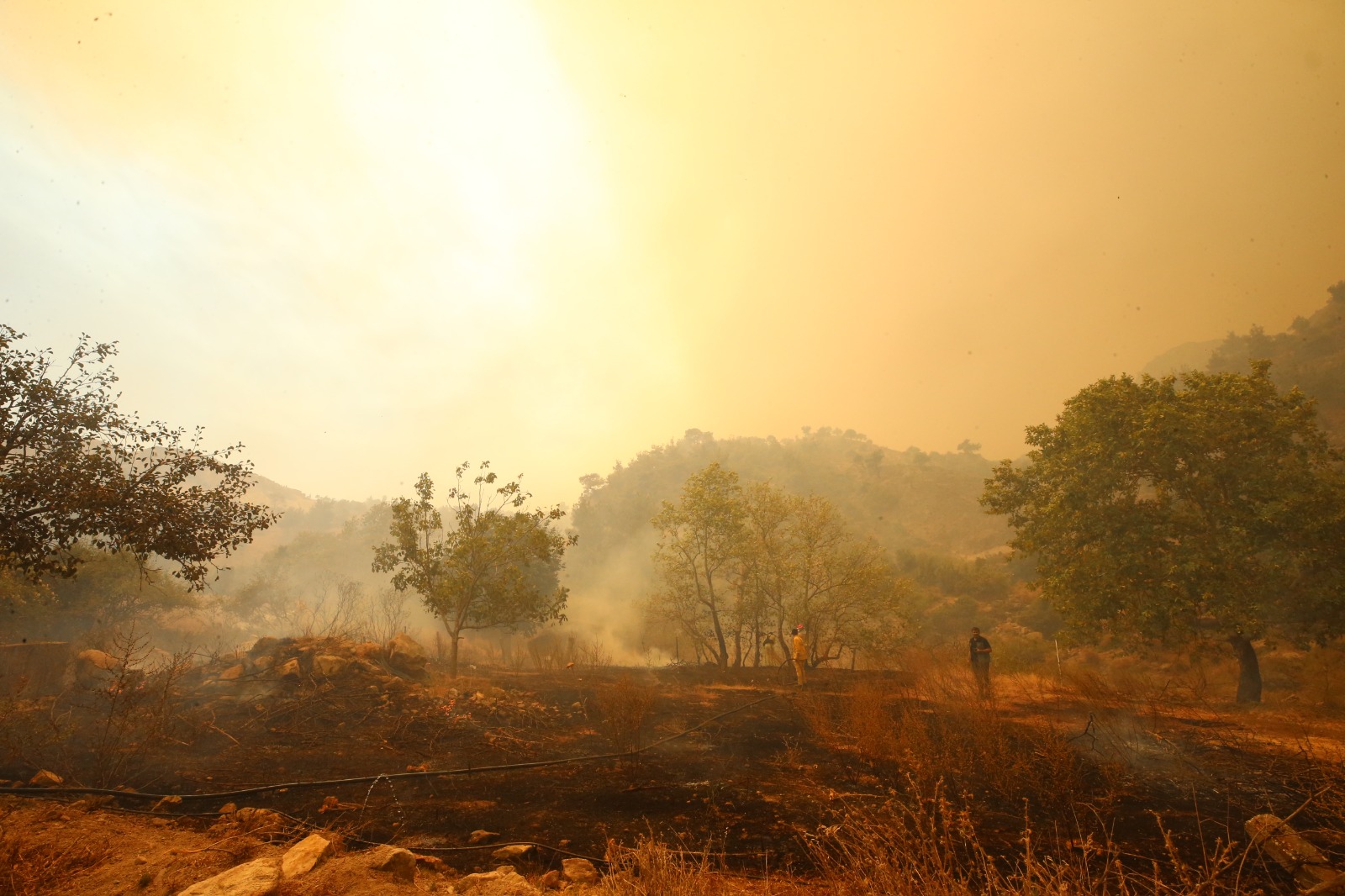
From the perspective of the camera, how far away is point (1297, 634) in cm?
1256

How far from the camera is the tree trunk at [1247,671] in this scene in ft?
A: 43.5

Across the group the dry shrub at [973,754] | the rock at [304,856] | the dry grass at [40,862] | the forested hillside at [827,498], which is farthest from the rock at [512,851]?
the forested hillside at [827,498]

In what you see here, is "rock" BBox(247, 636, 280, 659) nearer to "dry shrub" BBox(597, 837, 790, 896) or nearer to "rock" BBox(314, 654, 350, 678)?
"rock" BBox(314, 654, 350, 678)

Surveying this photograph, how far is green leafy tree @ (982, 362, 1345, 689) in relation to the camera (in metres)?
12.2

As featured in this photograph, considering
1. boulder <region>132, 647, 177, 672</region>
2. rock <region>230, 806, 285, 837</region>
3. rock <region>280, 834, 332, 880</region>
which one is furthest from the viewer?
boulder <region>132, 647, 177, 672</region>

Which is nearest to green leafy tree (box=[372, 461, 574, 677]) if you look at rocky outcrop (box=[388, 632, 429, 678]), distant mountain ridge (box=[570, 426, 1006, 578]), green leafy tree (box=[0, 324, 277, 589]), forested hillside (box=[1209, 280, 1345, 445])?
rocky outcrop (box=[388, 632, 429, 678])

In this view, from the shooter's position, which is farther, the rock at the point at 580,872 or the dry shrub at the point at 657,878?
the rock at the point at 580,872

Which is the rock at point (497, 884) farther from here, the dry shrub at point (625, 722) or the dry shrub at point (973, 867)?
the dry shrub at point (625, 722)

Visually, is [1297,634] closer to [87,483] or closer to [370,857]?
[370,857]

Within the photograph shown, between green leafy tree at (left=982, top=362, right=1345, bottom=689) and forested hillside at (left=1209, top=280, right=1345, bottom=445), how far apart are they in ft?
84.9

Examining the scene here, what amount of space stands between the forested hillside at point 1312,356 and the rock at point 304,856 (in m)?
45.4

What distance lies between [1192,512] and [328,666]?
2260 cm

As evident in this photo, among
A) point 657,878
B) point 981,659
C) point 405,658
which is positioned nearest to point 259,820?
point 657,878

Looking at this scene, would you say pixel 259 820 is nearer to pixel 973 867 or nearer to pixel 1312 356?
pixel 973 867
